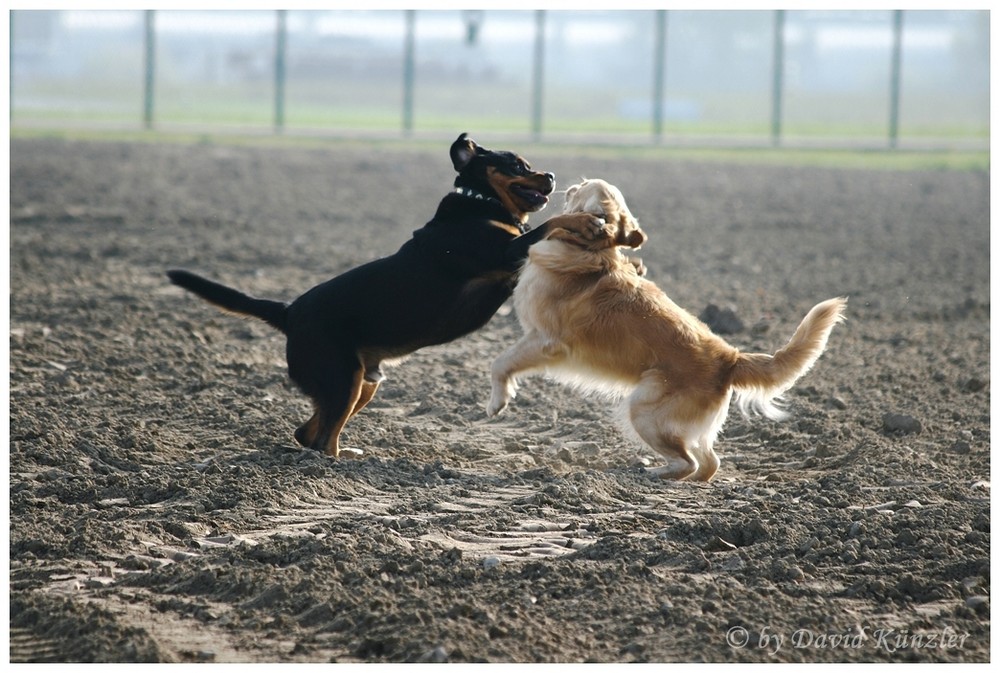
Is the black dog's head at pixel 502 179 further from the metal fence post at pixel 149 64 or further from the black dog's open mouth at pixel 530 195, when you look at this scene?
the metal fence post at pixel 149 64

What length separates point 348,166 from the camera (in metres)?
18.9

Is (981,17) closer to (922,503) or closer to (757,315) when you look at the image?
(757,315)

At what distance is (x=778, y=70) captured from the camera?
85.7 feet

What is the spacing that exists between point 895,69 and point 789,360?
2257cm

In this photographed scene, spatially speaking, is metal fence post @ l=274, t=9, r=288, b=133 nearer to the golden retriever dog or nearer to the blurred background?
the blurred background

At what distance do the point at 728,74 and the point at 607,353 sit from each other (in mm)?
32815

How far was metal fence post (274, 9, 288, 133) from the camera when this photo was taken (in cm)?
2589

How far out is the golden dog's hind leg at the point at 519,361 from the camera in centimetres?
559

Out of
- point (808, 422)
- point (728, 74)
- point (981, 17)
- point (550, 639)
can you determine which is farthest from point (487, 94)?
point (550, 639)

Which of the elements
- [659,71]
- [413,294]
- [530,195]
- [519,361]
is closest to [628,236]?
[530,195]

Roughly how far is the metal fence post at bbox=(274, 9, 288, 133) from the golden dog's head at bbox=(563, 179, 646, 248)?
66.7ft

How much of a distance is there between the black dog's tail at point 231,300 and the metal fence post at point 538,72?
18.8 metres

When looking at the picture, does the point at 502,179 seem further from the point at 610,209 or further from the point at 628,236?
the point at 628,236

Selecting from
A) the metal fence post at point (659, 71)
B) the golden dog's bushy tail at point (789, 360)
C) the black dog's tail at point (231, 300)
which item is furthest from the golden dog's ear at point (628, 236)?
the metal fence post at point (659, 71)
